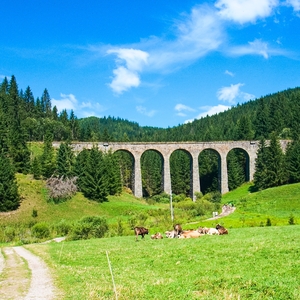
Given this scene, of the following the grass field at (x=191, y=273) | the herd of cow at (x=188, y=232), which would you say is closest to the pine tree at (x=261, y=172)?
the herd of cow at (x=188, y=232)

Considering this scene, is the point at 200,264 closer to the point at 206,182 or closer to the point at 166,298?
the point at 166,298

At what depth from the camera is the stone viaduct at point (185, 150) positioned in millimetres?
77750

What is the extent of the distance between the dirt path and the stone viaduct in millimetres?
61924

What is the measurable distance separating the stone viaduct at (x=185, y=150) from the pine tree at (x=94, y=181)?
1341cm

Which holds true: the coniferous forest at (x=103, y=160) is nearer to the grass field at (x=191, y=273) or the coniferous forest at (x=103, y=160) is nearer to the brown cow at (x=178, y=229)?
the brown cow at (x=178, y=229)

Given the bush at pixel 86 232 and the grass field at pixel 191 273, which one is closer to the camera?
the grass field at pixel 191 273

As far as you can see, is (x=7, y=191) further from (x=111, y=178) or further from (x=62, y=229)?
(x=111, y=178)

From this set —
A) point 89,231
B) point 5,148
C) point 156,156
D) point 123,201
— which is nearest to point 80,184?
point 123,201

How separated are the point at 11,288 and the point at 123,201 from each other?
2136 inches

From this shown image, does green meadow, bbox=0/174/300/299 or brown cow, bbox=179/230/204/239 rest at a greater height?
green meadow, bbox=0/174/300/299

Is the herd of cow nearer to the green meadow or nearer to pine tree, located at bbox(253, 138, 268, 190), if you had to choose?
the green meadow

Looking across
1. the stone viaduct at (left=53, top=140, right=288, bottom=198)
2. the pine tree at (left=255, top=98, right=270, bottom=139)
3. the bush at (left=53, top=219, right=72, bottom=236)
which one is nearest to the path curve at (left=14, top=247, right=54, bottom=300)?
the bush at (left=53, top=219, right=72, bottom=236)

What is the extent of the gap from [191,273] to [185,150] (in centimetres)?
7238

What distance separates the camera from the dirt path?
29.1 ft
